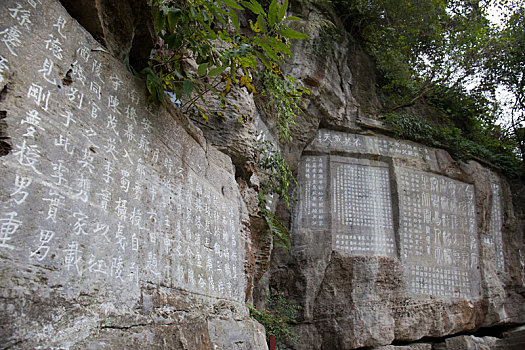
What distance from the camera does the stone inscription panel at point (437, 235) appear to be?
21.7ft

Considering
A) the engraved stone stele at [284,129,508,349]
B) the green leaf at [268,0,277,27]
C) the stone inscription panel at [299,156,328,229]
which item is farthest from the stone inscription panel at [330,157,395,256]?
the green leaf at [268,0,277,27]

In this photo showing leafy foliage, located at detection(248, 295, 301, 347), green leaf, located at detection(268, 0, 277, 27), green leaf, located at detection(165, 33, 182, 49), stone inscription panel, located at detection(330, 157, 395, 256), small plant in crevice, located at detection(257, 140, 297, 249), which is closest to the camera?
green leaf, located at detection(268, 0, 277, 27)

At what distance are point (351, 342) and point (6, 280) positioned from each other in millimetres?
5112

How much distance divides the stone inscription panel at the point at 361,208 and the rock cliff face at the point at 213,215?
0.02m

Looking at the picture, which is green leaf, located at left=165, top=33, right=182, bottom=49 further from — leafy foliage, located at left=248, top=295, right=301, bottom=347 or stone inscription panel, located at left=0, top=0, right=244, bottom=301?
leafy foliage, located at left=248, top=295, right=301, bottom=347

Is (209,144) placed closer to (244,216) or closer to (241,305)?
(244,216)

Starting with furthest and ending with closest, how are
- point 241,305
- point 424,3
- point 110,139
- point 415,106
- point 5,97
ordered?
point 415,106 → point 424,3 → point 241,305 → point 110,139 → point 5,97

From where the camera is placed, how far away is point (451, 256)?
696 centimetres

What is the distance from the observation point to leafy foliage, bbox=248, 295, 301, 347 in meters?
5.26

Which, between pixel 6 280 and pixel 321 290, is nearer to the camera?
pixel 6 280

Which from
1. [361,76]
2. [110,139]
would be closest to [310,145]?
[361,76]

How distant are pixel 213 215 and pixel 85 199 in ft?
5.00

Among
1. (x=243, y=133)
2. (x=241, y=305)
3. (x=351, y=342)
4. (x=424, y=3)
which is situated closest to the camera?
(x=241, y=305)

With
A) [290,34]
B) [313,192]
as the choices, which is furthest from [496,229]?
[290,34]
